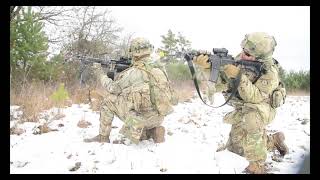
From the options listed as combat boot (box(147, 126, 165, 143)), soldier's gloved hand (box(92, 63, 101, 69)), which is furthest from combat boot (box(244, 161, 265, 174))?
soldier's gloved hand (box(92, 63, 101, 69))

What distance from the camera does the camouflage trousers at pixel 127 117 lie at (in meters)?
5.54

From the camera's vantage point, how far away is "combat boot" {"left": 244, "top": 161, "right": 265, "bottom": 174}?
450 cm

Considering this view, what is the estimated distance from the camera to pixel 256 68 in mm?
4555

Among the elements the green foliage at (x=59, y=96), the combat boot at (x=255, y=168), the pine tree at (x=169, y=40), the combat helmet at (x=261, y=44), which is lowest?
the combat boot at (x=255, y=168)

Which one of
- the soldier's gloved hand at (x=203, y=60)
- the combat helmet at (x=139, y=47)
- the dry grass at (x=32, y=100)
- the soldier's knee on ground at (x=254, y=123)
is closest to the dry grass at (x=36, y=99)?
the dry grass at (x=32, y=100)

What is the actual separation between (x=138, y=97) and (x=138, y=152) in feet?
2.46

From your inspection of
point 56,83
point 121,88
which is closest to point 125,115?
point 121,88

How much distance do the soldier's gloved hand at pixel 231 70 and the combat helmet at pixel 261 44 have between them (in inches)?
15.1

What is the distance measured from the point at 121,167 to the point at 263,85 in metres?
1.80

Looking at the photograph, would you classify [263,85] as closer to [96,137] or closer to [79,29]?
[96,137]

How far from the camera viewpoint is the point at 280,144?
5.35 m

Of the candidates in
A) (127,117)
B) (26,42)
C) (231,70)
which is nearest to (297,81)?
(26,42)

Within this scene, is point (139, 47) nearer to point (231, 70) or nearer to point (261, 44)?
point (231, 70)

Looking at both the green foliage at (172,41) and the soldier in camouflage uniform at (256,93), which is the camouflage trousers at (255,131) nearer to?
the soldier in camouflage uniform at (256,93)
